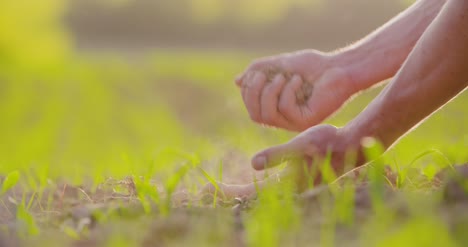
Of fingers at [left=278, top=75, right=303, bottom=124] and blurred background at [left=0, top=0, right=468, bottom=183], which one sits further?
blurred background at [left=0, top=0, right=468, bottom=183]

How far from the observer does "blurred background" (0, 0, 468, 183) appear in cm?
566

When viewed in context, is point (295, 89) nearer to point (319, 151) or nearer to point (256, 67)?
point (256, 67)

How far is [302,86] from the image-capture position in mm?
2883

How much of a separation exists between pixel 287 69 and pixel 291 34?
43503 millimetres

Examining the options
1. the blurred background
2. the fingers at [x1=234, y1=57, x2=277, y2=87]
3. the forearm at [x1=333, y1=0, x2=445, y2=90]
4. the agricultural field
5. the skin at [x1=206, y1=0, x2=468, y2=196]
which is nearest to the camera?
the agricultural field

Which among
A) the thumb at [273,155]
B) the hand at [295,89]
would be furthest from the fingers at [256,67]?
the thumb at [273,155]

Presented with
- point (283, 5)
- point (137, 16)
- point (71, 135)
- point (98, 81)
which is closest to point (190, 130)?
point (71, 135)

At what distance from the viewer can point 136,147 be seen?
10.3 m

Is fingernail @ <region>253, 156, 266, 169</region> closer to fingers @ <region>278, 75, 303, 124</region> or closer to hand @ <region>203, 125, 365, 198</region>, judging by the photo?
hand @ <region>203, 125, 365, 198</region>

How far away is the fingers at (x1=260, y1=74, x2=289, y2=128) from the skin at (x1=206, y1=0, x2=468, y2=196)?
2.00 feet

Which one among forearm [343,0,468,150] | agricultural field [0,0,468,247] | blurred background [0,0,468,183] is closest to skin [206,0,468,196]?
forearm [343,0,468,150]

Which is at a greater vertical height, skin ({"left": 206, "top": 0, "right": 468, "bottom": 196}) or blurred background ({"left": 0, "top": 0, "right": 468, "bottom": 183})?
blurred background ({"left": 0, "top": 0, "right": 468, "bottom": 183})

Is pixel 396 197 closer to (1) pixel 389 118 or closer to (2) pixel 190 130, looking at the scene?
(1) pixel 389 118

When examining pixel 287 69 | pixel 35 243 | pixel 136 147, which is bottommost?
pixel 35 243
